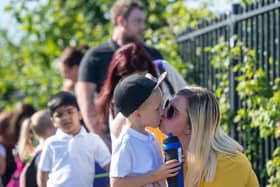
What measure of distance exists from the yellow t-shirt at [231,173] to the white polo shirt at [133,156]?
0.33 meters

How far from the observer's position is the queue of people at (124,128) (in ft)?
17.0

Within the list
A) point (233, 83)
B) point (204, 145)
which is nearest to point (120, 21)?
point (233, 83)

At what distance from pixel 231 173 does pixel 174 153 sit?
397 mm

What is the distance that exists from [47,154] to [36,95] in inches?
279

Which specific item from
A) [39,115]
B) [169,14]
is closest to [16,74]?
[169,14]

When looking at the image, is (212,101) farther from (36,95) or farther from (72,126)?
(36,95)

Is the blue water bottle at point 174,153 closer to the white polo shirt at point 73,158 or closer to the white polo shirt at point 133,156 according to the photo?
the white polo shirt at point 133,156

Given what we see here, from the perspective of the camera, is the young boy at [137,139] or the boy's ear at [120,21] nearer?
the young boy at [137,139]

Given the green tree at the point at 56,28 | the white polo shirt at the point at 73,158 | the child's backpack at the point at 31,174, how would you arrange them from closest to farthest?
the white polo shirt at the point at 73,158 < the child's backpack at the point at 31,174 < the green tree at the point at 56,28

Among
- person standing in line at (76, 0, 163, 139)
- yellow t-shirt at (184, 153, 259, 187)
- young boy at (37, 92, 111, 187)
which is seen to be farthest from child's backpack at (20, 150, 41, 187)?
yellow t-shirt at (184, 153, 259, 187)

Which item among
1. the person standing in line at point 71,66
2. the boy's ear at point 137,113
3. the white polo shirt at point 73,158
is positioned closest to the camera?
the boy's ear at point 137,113

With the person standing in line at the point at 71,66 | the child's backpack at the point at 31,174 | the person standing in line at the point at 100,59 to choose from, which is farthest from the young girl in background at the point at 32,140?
the person standing in line at the point at 71,66

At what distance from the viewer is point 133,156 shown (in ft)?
17.0

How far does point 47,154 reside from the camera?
259 inches
